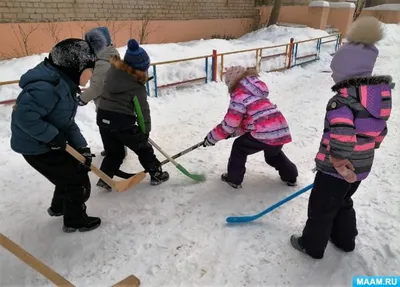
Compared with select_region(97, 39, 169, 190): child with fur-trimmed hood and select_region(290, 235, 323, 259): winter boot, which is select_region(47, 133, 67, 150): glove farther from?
select_region(290, 235, 323, 259): winter boot

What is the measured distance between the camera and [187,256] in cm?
224

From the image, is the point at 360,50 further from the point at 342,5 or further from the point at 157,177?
the point at 342,5

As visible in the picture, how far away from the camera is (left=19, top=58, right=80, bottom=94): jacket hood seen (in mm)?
1959

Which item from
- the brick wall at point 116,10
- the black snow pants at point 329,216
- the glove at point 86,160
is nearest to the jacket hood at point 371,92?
the black snow pants at point 329,216

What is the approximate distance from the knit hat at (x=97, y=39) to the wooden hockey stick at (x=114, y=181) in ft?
4.12

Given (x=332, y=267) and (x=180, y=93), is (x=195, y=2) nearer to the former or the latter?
(x=180, y=93)

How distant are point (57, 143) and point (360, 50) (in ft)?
6.30

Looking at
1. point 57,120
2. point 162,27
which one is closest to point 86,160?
point 57,120

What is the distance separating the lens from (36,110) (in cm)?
195

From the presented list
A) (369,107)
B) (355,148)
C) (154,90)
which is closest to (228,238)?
(355,148)

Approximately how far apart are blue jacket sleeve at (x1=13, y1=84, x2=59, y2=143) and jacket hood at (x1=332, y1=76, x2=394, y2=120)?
1760 millimetres

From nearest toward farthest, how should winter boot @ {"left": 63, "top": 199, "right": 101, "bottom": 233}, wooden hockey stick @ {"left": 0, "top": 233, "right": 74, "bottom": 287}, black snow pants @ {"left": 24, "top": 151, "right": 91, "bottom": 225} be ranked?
wooden hockey stick @ {"left": 0, "top": 233, "right": 74, "bottom": 287}
black snow pants @ {"left": 24, "top": 151, "right": 91, "bottom": 225}
winter boot @ {"left": 63, "top": 199, "right": 101, "bottom": 233}

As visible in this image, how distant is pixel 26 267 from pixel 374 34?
2.61 meters

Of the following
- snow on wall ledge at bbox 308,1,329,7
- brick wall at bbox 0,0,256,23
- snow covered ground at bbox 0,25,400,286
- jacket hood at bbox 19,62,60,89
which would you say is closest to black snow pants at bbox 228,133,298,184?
snow covered ground at bbox 0,25,400,286
